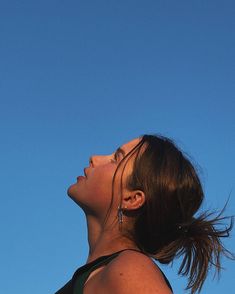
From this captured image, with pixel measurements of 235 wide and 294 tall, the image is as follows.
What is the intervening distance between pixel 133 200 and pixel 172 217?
1.05ft

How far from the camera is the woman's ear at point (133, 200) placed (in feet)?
14.4

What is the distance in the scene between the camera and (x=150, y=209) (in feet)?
14.4

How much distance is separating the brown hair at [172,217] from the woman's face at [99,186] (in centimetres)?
11

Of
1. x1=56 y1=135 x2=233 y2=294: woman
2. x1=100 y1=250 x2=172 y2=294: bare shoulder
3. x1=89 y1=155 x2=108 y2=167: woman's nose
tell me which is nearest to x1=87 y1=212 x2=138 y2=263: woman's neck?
x1=56 y1=135 x2=233 y2=294: woman

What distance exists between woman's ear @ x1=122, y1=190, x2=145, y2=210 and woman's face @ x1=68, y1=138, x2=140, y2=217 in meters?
0.06

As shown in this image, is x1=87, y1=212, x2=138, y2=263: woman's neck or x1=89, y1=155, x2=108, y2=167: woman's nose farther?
x1=89, y1=155, x2=108, y2=167: woman's nose

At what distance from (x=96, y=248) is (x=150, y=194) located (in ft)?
1.87

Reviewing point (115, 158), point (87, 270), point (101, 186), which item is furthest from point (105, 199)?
point (87, 270)

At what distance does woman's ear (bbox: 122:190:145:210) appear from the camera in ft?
14.4

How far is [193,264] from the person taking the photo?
4492 millimetres

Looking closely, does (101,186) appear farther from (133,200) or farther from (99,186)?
(133,200)

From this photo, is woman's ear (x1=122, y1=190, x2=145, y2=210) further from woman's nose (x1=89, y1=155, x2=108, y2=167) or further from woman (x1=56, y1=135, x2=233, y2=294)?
woman's nose (x1=89, y1=155, x2=108, y2=167)

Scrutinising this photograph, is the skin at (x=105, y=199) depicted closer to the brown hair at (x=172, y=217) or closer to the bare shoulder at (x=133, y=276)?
the brown hair at (x=172, y=217)

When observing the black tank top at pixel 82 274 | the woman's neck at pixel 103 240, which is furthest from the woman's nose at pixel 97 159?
the black tank top at pixel 82 274
